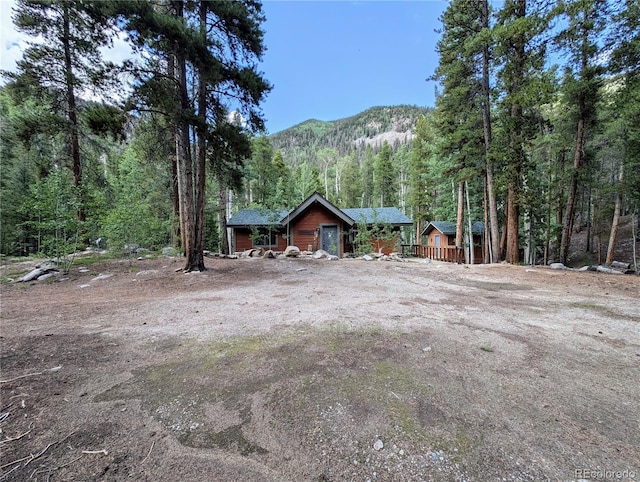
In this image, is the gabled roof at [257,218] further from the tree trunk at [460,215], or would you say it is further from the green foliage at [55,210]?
the tree trunk at [460,215]

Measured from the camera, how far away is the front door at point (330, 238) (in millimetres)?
16703

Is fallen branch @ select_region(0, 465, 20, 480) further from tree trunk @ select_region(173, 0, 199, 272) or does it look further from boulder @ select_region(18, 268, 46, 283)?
boulder @ select_region(18, 268, 46, 283)

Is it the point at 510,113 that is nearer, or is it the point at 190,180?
the point at 190,180

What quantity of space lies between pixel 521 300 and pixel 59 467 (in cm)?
628

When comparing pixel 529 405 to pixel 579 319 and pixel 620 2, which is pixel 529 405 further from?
pixel 620 2

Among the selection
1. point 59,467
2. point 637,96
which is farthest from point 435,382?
point 637,96

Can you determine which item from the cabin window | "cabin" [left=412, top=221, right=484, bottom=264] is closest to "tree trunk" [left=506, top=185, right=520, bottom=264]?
"cabin" [left=412, top=221, right=484, bottom=264]

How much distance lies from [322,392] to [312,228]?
1499cm

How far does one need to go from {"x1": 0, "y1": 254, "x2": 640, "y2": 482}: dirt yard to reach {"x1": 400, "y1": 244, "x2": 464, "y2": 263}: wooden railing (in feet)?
45.2

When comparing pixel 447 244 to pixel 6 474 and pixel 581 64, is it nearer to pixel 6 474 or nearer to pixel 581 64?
pixel 581 64

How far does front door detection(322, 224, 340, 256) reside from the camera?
16703 millimetres

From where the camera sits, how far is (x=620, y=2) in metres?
7.63

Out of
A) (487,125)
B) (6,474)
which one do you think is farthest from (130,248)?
(487,125)

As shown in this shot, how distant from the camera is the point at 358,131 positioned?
4313 inches
